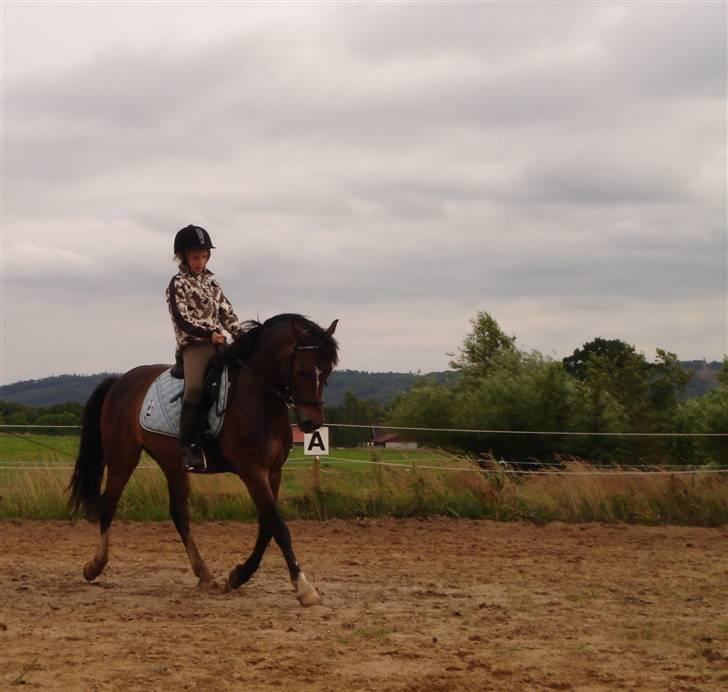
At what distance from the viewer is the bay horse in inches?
296

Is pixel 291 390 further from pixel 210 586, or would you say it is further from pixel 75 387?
pixel 75 387

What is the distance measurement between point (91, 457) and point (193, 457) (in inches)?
77.1

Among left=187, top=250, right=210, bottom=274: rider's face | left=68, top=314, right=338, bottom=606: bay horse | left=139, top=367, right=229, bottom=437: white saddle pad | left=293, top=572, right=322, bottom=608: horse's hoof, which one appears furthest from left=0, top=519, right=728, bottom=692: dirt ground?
left=187, top=250, right=210, bottom=274: rider's face

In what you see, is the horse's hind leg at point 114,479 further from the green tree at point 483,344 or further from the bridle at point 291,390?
the green tree at point 483,344

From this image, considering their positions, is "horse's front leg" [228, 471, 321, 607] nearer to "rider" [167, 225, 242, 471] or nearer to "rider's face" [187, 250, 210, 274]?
"rider" [167, 225, 242, 471]

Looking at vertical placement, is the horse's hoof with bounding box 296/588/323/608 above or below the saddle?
below

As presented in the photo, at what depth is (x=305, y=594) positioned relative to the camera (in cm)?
731

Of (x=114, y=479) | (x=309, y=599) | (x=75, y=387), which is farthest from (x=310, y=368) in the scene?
(x=75, y=387)

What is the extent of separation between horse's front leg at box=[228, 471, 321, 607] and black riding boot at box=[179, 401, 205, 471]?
1.44ft

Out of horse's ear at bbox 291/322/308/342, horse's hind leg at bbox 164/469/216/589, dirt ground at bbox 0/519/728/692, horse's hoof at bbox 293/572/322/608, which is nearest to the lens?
dirt ground at bbox 0/519/728/692

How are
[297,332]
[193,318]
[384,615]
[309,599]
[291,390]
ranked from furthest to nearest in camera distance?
1. [193,318]
2. [297,332]
3. [291,390]
4. [309,599]
5. [384,615]

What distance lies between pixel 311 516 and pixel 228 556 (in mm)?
2981

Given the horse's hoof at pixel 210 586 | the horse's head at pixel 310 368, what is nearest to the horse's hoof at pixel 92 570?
the horse's hoof at pixel 210 586

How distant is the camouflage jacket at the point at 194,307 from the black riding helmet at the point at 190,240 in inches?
6.3
